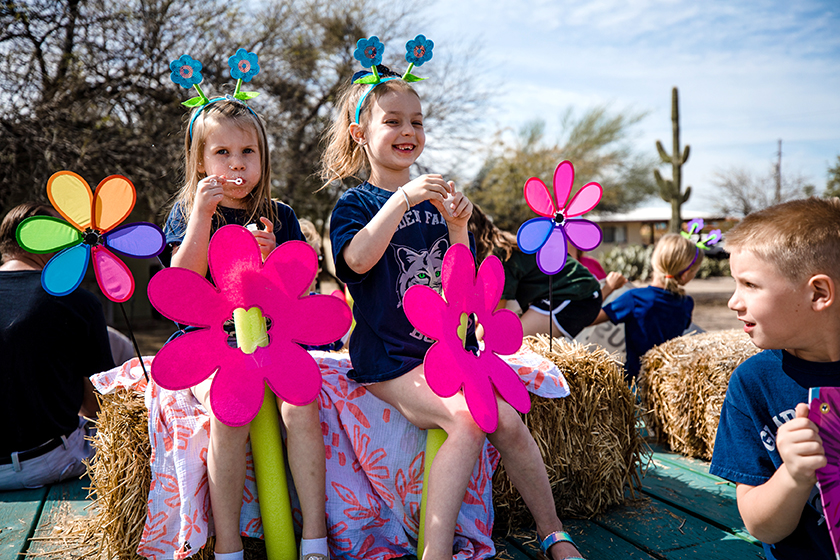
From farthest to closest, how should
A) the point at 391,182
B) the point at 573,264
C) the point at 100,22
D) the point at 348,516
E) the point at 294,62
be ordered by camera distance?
the point at 294,62 → the point at 100,22 → the point at 573,264 → the point at 391,182 → the point at 348,516

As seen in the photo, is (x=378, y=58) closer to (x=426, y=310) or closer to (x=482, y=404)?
(x=426, y=310)

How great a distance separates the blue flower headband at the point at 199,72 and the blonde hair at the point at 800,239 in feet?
5.46

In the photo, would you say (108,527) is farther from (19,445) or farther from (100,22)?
(100,22)

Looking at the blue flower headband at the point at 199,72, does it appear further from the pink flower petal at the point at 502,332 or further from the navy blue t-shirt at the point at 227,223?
the pink flower petal at the point at 502,332

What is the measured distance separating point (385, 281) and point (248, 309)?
0.47 metres

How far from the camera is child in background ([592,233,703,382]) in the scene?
3.79 m

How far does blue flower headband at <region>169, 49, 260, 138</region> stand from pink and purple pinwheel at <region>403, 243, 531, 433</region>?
1026 mm

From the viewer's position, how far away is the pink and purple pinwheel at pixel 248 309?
1.66 m

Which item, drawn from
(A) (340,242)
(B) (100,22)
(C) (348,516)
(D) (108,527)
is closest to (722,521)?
(C) (348,516)

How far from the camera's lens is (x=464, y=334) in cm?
187

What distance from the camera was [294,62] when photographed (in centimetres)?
973

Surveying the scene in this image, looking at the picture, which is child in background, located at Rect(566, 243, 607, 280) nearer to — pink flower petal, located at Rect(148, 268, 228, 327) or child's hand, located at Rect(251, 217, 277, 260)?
child's hand, located at Rect(251, 217, 277, 260)

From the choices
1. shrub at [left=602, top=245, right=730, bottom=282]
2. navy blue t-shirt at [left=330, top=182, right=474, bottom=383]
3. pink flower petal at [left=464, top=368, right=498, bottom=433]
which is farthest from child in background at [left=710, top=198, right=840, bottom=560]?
shrub at [left=602, top=245, right=730, bottom=282]

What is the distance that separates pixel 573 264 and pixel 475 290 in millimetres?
1914
